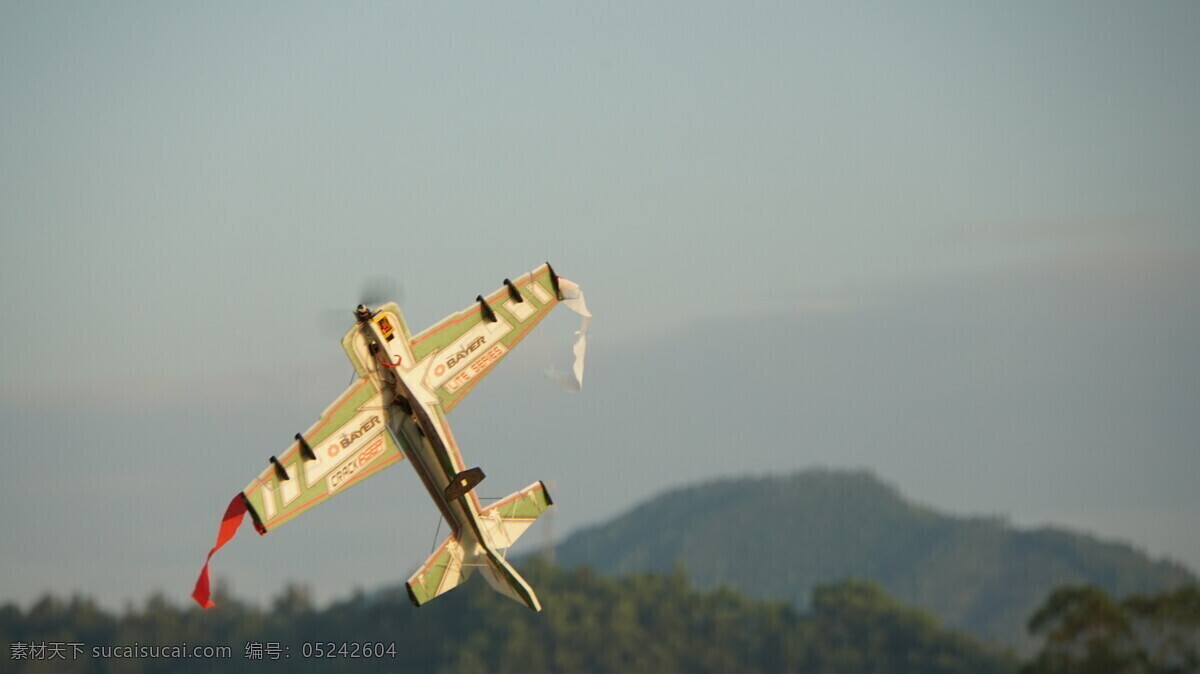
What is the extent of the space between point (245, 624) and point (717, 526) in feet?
224

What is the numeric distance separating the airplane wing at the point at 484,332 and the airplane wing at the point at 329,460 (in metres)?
1.38

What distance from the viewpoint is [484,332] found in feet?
118

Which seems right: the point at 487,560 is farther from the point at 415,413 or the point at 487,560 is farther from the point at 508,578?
the point at 415,413

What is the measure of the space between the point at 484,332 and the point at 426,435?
9.16 feet

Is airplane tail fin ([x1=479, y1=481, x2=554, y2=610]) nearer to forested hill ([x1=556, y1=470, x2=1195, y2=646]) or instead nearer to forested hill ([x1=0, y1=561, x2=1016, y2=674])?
forested hill ([x1=556, y1=470, x2=1195, y2=646])

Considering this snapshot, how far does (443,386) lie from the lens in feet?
114

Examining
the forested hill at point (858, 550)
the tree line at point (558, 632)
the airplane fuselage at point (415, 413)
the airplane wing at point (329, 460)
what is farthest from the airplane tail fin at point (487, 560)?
the forested hill at point (858, 550)

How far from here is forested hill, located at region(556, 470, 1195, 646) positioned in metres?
79.7

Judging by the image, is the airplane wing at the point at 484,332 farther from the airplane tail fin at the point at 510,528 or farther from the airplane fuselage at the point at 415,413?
the airplane tail fin at the point at 510,528

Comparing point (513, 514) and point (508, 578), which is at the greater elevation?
point (513, 514)

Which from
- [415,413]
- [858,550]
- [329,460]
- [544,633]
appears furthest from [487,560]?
[858,550]

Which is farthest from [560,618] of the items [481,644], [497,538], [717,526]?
[717,526]

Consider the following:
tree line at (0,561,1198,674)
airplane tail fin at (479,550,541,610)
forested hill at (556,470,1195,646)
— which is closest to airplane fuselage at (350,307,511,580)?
airplane tail fin at (479,550,541,610)

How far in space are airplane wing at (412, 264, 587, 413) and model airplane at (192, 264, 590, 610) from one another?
0.02 meters
